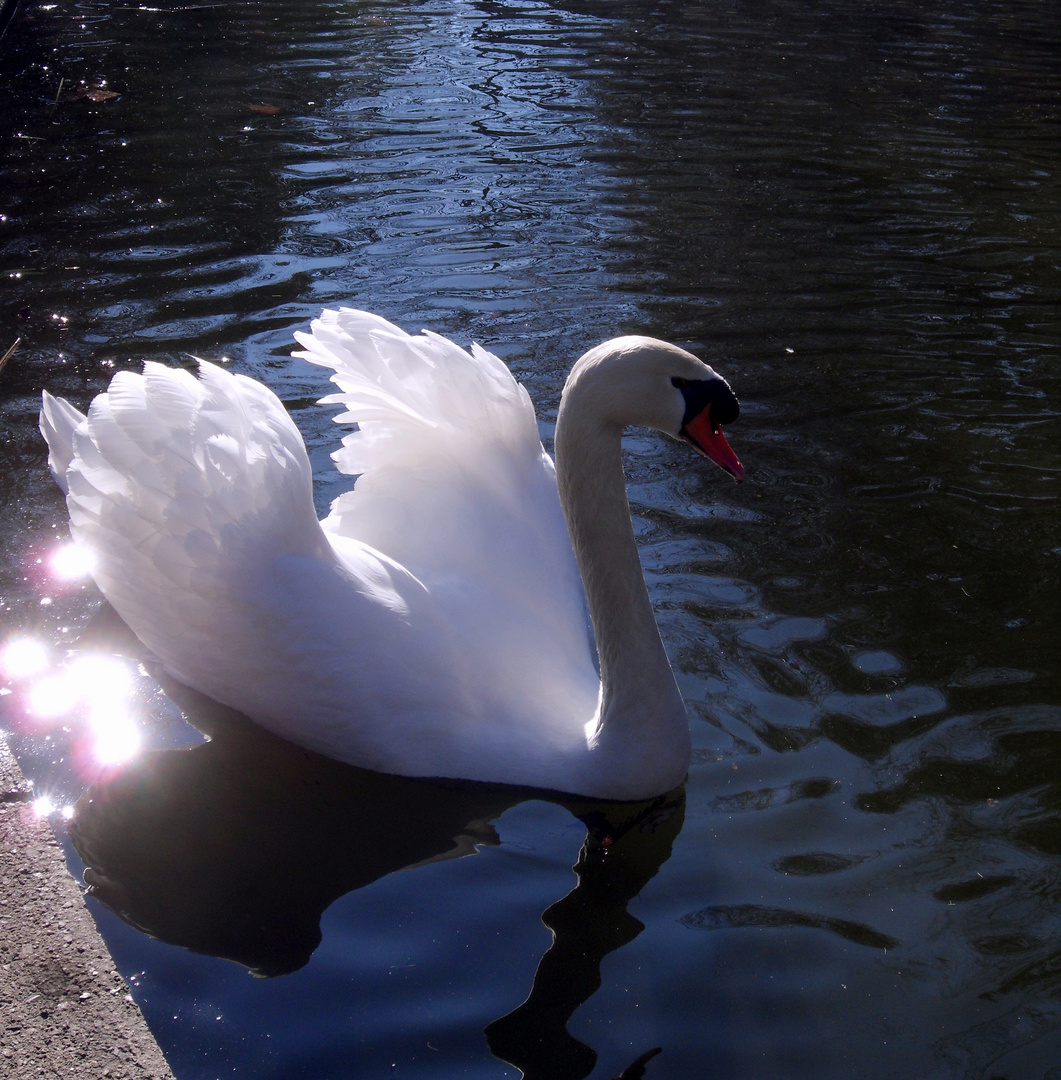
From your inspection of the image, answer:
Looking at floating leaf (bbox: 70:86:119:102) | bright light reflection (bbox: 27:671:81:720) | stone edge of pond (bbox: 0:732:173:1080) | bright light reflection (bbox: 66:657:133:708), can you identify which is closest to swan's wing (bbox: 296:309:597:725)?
bright light reflection (bbox: 66:657:133:708)

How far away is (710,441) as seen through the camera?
135 inches

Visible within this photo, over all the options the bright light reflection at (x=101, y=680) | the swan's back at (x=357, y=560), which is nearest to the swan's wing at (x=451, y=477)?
the swan's back at (x=357, y=560)

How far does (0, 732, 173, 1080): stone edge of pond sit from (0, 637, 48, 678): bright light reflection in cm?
94

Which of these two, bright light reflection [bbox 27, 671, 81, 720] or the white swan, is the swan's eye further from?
bright light reflection [bbox 27, 671, 81, 720]

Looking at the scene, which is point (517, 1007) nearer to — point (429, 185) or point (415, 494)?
→ point (415, 494)

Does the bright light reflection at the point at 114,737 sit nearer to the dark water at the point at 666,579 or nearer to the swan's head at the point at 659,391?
the dark water at the point at 666,579

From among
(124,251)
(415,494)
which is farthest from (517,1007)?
(124,251)

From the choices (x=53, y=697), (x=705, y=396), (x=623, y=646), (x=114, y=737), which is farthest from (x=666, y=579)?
(x=53, y=697)

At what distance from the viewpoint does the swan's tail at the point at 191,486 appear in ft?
12.2

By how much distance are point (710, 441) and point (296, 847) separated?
68.9 inches

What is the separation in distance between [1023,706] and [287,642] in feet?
8.13

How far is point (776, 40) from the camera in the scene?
49.0ft

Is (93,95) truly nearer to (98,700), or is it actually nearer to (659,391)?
(98,700)

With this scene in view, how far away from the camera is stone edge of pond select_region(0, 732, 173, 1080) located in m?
2.82
